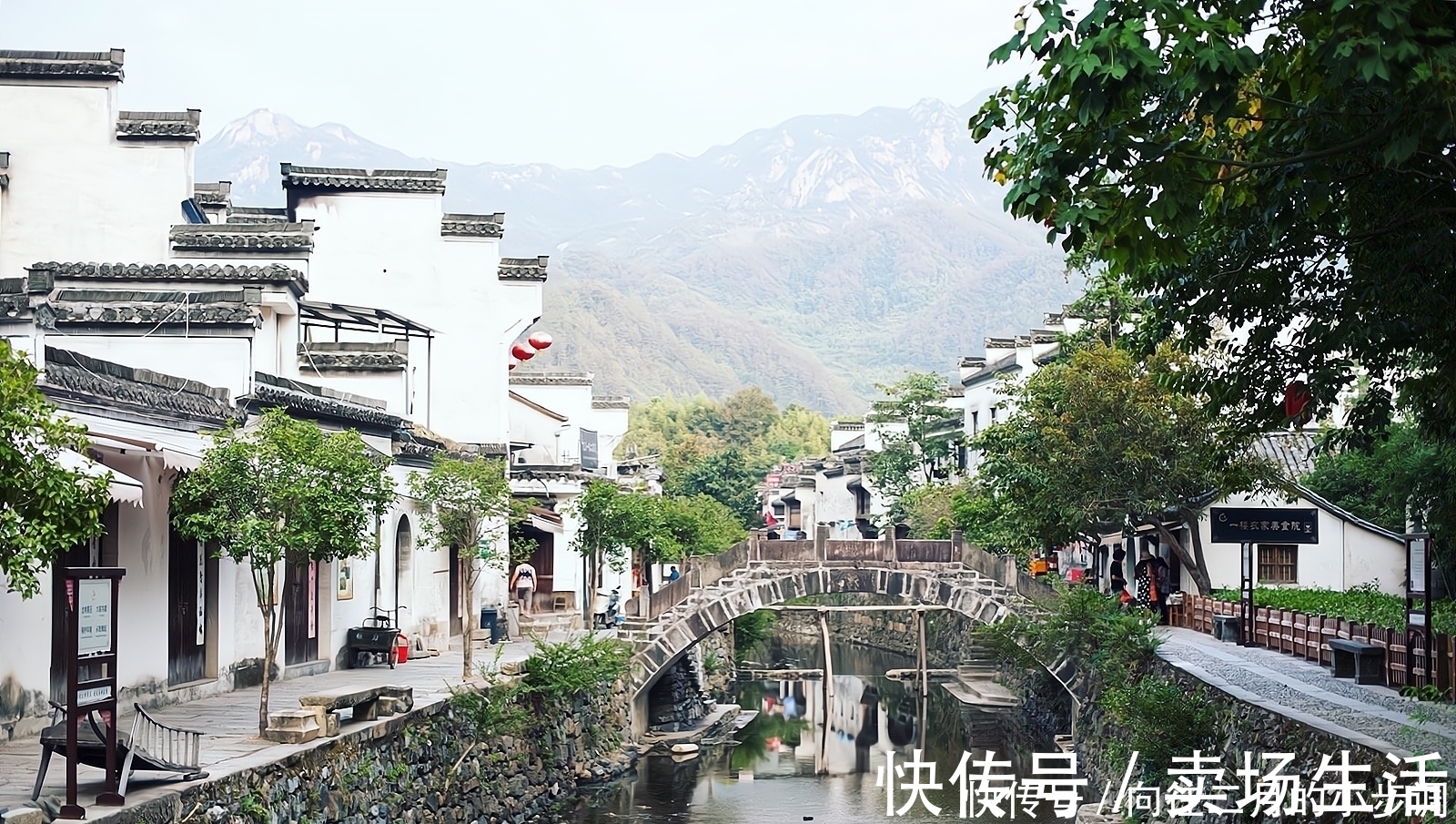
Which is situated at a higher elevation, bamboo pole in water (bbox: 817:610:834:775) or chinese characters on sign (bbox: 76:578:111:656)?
chinese characters on sign (bbox: 76:578:111:656)

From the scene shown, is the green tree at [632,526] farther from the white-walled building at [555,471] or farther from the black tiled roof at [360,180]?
the black tiled roof at [360,180]

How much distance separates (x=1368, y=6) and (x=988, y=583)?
71.2 ft

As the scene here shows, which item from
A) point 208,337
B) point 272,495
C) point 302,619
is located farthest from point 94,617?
point 302,619

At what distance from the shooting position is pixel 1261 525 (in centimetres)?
2494

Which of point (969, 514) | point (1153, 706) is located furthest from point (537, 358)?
point (1153, 706)

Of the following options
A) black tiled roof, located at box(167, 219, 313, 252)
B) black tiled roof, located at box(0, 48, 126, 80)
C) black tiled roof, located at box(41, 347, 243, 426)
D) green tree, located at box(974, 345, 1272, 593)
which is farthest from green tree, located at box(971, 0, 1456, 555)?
black tiled roof, located at box(0, 48, 126, 80)

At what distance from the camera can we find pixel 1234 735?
1675cm

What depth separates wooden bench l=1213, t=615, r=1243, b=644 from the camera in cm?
2606

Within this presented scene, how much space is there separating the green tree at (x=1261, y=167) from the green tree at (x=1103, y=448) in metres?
10.9

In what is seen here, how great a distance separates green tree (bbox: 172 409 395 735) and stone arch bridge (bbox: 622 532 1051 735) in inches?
551

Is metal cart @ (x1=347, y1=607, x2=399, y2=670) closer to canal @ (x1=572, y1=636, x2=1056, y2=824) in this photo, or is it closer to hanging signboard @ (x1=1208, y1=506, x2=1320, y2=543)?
canal @ (x1=572, y1=636, x2=1056, y2=824)

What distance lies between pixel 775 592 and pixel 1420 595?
14770 mm

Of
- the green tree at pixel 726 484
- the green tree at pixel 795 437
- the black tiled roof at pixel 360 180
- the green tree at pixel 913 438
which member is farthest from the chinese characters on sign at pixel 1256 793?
the green tree at pixel 795 437

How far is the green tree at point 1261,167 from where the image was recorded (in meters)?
9.19
